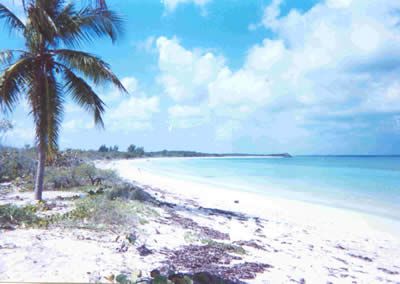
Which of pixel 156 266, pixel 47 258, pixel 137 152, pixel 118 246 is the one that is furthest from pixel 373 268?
pixel 137 152

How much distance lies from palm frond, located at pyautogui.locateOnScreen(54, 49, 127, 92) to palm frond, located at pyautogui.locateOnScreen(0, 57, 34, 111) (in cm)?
72

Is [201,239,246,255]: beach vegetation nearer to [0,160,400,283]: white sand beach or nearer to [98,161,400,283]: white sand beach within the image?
[0,160,400,283]: white sand beach

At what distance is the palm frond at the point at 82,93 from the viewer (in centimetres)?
776

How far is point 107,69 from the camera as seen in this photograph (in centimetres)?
764

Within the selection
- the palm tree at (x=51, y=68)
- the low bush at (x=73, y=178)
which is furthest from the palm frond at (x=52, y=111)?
the low bush at (x=73, y=178)

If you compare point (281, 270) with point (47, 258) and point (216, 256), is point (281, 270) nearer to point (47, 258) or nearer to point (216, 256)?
point (216, 256)

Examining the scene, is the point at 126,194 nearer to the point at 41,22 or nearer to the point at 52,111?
the point at 52,111

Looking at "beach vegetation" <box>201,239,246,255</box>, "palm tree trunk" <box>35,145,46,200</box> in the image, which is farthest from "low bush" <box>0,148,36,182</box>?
"beach vegetation" <box>201,239,246,255</box>

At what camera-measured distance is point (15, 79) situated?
282 inches

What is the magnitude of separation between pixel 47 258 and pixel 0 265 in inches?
17.5

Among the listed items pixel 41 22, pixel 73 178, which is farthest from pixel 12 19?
pixel 73 178

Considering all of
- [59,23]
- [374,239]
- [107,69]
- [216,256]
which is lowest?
[374,239]

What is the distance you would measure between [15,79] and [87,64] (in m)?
1.58

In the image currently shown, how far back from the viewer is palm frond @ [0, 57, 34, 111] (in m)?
6.89
